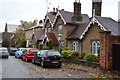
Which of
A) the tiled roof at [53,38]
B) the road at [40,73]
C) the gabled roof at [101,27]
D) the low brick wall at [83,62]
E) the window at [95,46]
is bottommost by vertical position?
the road at [40,73]

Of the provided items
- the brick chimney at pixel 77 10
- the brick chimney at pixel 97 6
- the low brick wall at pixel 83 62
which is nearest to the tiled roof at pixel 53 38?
the brick chimney at pixel 77 10

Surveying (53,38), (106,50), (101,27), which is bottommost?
(106,50)

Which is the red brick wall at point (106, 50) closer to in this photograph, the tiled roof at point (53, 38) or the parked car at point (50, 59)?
the parked car at point (50, 59)

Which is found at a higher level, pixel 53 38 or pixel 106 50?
pixel 53 38

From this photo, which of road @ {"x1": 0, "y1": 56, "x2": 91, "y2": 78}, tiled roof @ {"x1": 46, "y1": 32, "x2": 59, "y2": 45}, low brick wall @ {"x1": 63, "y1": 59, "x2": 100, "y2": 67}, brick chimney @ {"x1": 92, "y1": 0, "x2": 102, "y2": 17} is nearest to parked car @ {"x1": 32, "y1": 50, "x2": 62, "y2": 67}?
road @ {"x1": 0, "y1": 56, "x2": 91, "y2": 78}

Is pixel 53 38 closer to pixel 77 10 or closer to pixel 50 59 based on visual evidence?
pixel 77 10

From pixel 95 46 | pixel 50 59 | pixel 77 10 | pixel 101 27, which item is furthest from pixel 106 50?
pixel 77 10

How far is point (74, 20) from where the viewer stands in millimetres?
28969

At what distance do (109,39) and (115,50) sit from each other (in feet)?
3.34

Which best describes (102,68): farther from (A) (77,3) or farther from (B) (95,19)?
(A) (77,3)

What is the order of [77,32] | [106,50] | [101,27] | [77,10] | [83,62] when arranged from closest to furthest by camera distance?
[106,50]
[83,62]
[101,27]
[77,32]
[77,10]

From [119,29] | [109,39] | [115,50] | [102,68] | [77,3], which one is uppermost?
[77,3]

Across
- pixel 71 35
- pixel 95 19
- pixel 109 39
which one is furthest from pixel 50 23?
pixel 109 39

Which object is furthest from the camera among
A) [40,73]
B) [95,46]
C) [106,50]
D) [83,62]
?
[95,46]
